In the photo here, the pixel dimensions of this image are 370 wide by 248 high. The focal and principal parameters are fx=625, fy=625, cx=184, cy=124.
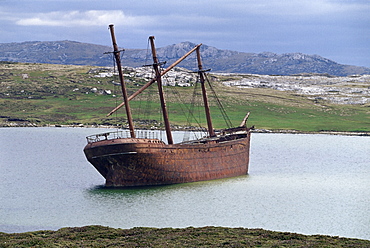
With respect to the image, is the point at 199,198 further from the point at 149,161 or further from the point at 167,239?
the point at 167,239

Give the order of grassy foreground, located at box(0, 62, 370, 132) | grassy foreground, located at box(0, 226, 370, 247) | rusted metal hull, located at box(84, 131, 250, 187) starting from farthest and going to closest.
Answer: grassy foreground, located at box(0, 62, 370, 132) → rusted metal hull, located at box(84, 131, 250, 187) → grassy foreground, located at box(0, 226, 370, 247)

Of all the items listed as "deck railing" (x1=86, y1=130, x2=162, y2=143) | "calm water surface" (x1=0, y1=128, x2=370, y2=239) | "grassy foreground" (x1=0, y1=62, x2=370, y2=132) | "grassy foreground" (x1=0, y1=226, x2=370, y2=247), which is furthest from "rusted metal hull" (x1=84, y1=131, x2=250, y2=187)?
"grassy foreground" (x1=0, y1=62, x2=370, y2=132)

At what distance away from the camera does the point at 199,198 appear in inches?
2260

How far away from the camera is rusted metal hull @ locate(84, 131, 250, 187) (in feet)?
199

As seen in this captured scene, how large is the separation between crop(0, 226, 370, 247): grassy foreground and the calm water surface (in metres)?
5.14

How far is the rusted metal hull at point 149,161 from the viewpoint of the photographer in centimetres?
6075

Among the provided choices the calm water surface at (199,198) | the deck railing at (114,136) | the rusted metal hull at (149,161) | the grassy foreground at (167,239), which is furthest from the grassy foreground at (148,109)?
the grassy foreground at (167,239)

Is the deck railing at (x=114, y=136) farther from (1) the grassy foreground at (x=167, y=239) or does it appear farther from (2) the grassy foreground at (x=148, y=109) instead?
(1) the grassy foreground at (x=167, y=239)

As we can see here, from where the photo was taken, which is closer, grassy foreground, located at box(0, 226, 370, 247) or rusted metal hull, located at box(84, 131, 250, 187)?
grassy foreground, located at box(0, 226, 370, 247)

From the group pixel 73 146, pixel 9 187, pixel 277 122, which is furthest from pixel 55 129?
pixel 9 187

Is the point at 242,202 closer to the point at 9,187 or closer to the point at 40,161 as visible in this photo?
the point at 9,187

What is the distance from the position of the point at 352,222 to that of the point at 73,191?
87.5 feet

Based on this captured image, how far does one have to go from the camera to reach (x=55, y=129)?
148m

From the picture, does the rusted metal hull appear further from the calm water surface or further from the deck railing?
the calm water surface
